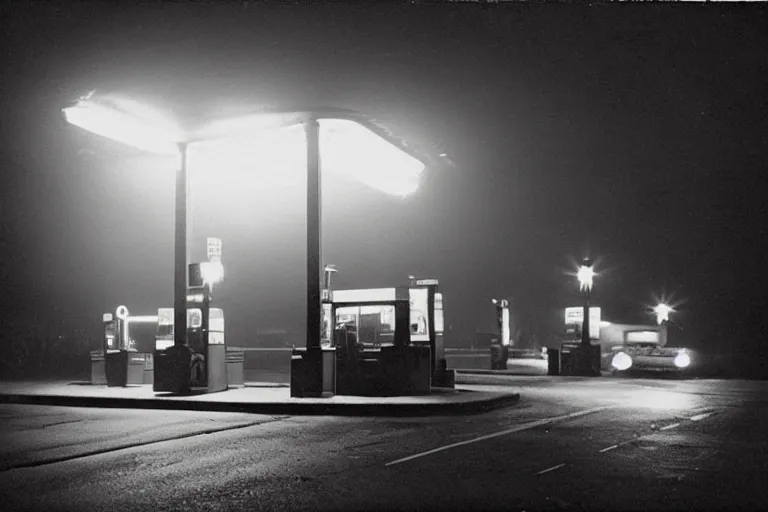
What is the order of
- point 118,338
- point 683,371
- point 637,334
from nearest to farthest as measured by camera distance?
point 118,338 < point 683,371 < point 637,334

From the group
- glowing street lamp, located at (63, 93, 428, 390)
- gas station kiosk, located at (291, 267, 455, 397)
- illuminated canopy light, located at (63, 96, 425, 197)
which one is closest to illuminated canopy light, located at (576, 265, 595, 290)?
illuminated canopy light, located at (63, 96, 425, 197)

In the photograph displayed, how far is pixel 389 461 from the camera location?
983 cm

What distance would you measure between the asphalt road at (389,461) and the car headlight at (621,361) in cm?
1627

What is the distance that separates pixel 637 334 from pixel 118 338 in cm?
3214

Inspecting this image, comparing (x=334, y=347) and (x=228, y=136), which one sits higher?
(x=228, y=136)

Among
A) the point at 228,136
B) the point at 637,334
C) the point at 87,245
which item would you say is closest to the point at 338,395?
the point at 228,136

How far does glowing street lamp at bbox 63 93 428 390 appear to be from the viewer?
18.0 metres

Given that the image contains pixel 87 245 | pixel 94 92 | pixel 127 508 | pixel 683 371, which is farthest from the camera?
pixel 87 245

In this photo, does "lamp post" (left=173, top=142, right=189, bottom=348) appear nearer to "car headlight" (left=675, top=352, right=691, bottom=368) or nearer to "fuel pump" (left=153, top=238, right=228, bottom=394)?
"fuel pump" (left=153, top=238, right=228, bottom=394)

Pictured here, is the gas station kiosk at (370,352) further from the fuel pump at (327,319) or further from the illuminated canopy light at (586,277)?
the illuminated canopy light at (586,277)

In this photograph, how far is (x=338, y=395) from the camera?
62.9 feet

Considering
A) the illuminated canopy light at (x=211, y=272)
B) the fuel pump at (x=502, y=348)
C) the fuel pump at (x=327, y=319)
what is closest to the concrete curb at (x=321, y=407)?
the fuel pump at (x=327, y=319)

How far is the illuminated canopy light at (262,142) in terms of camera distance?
18094 millimetres

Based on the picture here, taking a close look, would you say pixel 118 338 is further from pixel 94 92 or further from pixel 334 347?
pixel 94 92
